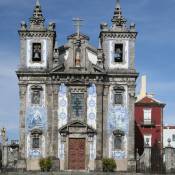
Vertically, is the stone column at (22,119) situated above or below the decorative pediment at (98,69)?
below

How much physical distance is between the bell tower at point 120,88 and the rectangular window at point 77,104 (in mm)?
2284

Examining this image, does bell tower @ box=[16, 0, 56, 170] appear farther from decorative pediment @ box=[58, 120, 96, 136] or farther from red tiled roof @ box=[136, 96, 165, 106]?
red tiled roof @ box=[136, 96, 165, 106]

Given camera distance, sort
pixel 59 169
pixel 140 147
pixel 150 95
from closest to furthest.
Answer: pixel 59 169, pixel 140 147, pixel 150 95

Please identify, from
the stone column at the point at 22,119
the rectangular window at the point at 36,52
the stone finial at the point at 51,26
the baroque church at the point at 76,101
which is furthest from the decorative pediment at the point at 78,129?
the stone finial at the point at 51,26

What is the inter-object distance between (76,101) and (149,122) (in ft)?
65.8

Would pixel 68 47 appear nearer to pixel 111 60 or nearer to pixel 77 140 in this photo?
pixel 111 60

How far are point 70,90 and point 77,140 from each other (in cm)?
422

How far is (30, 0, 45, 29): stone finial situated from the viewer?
187 feet

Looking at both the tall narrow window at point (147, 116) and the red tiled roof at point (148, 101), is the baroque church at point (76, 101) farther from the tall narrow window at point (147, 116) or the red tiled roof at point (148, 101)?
the red tiled roof at point (148, 101)

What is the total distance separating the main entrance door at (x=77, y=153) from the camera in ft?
181

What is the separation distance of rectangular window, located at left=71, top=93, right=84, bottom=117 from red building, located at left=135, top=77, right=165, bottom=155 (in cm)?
1729

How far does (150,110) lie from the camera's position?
7506 centimetres

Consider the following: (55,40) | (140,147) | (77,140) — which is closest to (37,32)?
(55,40)

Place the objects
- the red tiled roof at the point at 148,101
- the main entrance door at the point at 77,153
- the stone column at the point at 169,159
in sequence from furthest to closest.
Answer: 1. the red tiled roof at the point at 148,101
2. the main entrance door at the point at 77,153
3. the stone column at the point at 169,159
